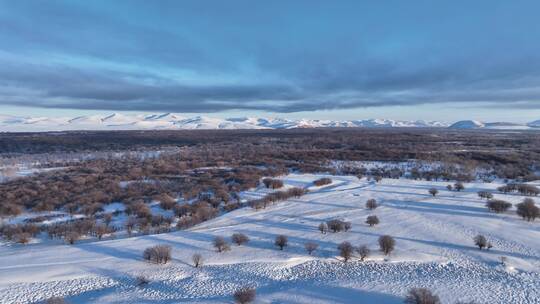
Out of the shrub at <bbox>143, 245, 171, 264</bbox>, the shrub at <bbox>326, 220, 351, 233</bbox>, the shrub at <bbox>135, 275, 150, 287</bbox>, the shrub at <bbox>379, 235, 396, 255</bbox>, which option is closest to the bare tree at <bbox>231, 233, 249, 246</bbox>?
the shrub at <bbox>143, 245, 171, 264</bbox>

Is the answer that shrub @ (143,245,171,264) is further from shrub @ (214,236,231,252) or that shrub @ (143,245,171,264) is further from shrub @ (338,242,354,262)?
shrub @ (338,242,354,262)

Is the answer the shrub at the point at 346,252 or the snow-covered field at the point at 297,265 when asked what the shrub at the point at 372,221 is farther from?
the shrub at the point at 346,252

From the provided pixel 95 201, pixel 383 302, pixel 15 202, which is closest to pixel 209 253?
pixel 383 302

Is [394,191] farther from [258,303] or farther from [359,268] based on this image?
[258,303]

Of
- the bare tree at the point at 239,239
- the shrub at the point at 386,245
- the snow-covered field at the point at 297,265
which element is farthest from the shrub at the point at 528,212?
the bare tree at the point at 239,239

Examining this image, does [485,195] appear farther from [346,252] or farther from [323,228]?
[346,252]

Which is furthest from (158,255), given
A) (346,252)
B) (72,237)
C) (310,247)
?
(346,252)
